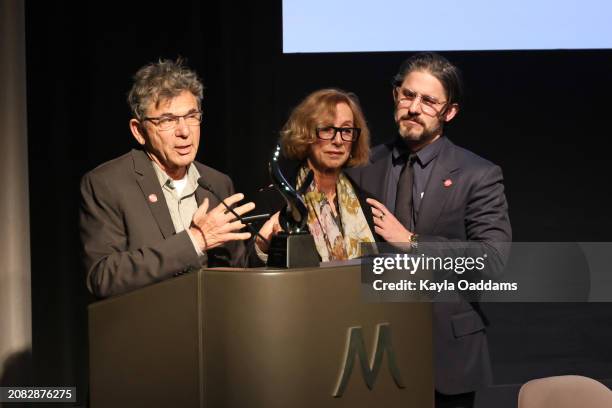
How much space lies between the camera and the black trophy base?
6.66ft

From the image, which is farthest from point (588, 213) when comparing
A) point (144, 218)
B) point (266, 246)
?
point (144, 218)

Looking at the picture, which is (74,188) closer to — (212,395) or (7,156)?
(7,156)

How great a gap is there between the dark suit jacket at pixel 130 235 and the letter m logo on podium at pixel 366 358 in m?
0.49

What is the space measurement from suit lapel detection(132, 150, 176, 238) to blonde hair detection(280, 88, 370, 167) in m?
0.48

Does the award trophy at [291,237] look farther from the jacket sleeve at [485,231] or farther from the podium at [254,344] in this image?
the jacket sleeve at [485,231]

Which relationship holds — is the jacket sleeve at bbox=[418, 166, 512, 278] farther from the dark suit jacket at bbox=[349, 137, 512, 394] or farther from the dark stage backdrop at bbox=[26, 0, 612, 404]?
the dark stage backdrop at bbox=[26, 0, 612, 404]

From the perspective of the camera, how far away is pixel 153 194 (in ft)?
7.72

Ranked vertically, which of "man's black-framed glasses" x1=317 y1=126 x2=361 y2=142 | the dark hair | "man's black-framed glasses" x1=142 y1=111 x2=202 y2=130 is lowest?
"man's black-framed glasses" x1=317 y1=126 x2=361 y2=142

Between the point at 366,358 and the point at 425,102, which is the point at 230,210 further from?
the point at 425,102

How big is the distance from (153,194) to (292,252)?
532mm

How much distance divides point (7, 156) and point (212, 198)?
1.46 metres

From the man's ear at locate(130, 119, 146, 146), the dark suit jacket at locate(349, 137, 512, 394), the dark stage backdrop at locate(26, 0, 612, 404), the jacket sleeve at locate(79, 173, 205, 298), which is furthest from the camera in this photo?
the dark stage backdrop at locate(26, 0, 612, 404)

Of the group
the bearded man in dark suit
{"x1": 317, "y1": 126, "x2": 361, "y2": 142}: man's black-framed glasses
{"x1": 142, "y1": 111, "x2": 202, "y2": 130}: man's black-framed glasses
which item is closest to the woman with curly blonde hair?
{"x1": 317, "y1": 126, "x2": 361, "y2": 142}: man's black-framed glasses

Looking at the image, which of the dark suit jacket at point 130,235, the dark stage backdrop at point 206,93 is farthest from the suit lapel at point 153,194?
the dark stage backdrop at point 206,93
